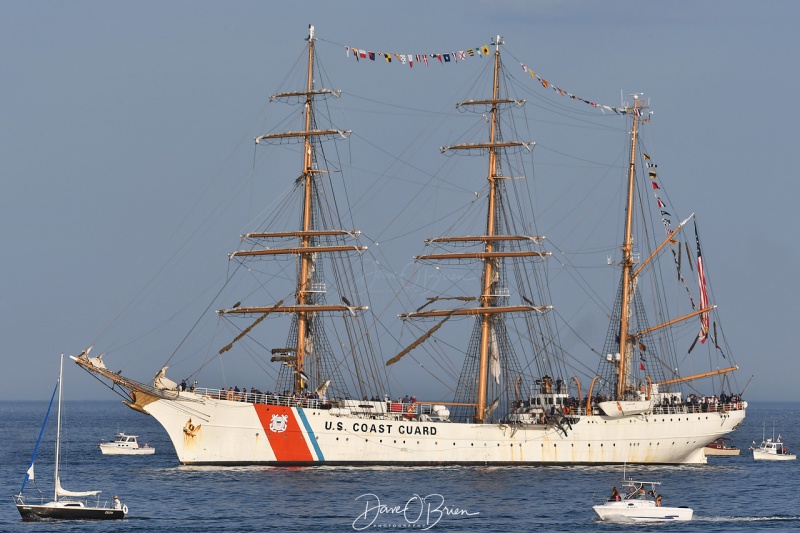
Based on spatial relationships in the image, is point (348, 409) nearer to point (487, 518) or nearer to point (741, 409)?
point (487, 518)

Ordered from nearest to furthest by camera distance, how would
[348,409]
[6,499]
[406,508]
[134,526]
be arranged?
[134,526] < [406,508] < [6,499] < [348,409]

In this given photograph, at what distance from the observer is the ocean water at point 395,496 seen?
6988cm

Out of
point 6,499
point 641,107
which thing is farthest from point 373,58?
point 6,499

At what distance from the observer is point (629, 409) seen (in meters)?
99.9

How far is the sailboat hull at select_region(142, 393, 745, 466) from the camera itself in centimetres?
9056

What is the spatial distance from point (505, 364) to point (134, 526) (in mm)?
40627

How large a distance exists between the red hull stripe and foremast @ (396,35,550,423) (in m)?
11.3

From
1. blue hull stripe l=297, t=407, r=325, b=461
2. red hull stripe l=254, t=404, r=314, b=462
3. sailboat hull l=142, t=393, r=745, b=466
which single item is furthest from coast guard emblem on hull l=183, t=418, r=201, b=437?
blue hull stripe l=297, t=407, r=325, b=461

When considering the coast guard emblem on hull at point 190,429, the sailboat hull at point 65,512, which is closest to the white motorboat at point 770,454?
the coast guard emblem on hull at point 190,429

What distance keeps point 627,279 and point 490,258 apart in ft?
37.5

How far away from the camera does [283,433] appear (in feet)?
298

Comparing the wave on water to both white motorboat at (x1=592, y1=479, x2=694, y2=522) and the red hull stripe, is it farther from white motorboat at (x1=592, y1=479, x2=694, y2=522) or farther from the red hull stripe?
the red hull stripe

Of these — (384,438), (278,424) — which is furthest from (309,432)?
(384,438)

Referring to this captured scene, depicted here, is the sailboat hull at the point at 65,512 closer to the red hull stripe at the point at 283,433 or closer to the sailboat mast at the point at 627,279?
the red hull stripe at the point at 283,433
